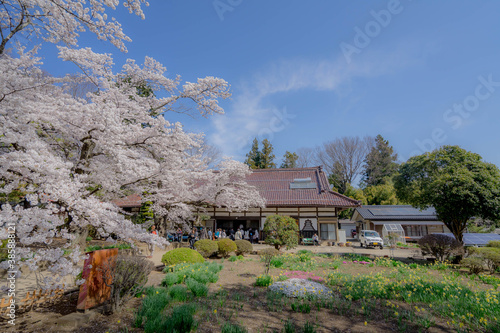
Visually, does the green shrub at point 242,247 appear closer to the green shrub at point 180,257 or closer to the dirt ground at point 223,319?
the green shrub at point 180,257

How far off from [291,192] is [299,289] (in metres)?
16.7

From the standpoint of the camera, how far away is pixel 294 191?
22.2 m

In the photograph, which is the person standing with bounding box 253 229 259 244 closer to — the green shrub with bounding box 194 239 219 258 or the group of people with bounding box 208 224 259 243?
the group of people with bounding box 208 224 259 243

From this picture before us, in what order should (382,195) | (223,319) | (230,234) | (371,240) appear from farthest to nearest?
(382,195)
(230,234)
(371,240)
(223,319)

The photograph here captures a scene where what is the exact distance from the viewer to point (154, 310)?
4133mm

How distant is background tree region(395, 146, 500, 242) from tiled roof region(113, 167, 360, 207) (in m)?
6.38

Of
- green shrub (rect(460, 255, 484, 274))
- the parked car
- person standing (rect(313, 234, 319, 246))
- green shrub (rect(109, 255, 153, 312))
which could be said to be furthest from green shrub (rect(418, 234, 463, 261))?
green shrub (rect(109, 255, 153, 312))

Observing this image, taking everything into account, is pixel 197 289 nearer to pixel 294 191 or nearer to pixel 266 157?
pixel 294 191

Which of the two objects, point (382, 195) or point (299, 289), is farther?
point (382, 195)

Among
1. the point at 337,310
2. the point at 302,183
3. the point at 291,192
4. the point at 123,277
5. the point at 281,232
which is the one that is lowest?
→ the point at 337,310

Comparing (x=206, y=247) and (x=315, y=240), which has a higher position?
(x=206, y=247)

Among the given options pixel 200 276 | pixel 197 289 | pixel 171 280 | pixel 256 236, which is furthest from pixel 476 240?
pixel 171 280

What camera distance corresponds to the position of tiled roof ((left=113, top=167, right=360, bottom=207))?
19688 mm

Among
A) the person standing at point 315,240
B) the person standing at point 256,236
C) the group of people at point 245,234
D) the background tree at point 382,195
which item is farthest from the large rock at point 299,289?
the background tree at point 382,195
